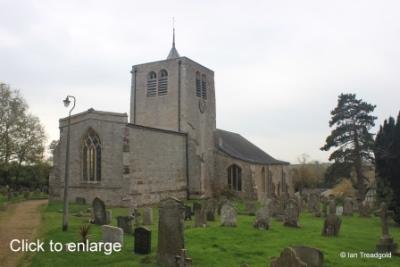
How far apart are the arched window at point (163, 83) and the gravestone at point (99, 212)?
16.8 meters

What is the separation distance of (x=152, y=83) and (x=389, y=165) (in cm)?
1927

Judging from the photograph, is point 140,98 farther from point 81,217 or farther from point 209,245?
point 209,245

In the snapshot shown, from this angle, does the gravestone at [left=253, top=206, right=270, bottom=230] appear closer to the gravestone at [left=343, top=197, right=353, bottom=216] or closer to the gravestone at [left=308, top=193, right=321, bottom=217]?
the gravestone at [left=308, top=193, right=321, bottom=217]

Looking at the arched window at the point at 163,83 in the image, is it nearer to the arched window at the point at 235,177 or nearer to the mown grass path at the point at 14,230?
the arched window at the point at 235,177

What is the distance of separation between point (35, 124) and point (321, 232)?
23.4 metres

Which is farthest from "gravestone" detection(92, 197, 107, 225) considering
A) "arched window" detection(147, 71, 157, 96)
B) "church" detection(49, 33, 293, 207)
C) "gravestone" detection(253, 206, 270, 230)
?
"arched window" detection(147, 71, 157, 96)

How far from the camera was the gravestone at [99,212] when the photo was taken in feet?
50.0

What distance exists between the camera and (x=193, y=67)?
31.8 metres

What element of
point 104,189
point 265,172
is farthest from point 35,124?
point 265,172

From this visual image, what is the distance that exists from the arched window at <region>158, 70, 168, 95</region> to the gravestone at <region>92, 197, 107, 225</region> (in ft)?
55.2

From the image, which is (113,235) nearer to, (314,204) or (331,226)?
(331,226)

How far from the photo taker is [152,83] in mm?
31750

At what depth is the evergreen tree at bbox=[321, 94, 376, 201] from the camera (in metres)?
30.6

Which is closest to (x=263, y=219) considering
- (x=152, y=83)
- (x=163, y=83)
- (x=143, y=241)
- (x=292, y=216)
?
(x=292, y=216)
